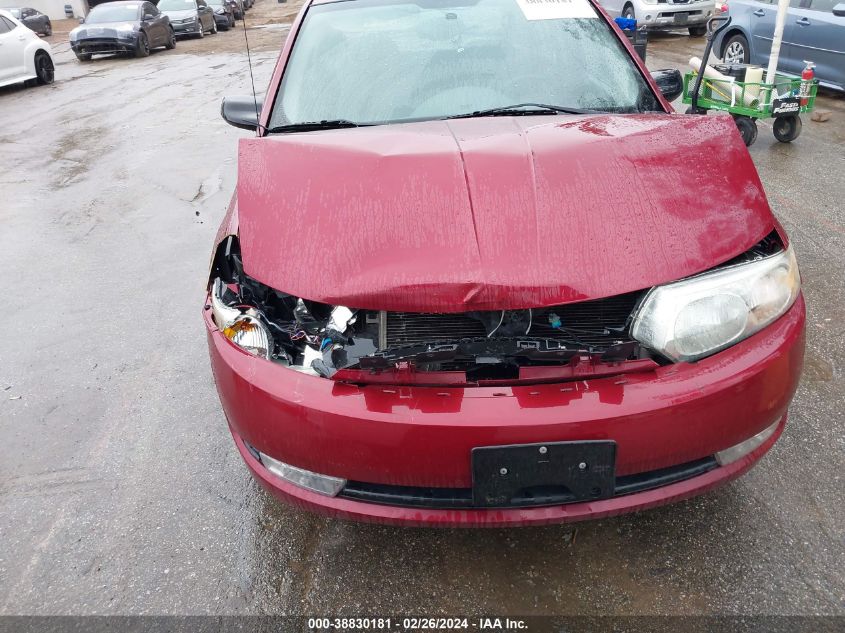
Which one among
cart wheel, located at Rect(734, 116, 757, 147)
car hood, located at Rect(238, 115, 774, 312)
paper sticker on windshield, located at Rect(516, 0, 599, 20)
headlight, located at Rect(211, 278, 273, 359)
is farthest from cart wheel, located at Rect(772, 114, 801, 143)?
headlight, located at Rect(211, 278, 273, 359)

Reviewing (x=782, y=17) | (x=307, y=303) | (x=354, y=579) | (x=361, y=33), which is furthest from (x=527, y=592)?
(x=782, y=17)

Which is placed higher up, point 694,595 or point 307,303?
point 307,303

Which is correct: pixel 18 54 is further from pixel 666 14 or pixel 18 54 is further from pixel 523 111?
pixel 523 111

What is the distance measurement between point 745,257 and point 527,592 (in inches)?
47.9

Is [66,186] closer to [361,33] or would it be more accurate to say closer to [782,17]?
[361,33]

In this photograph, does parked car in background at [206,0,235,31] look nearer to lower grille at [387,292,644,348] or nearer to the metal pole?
the metal pole

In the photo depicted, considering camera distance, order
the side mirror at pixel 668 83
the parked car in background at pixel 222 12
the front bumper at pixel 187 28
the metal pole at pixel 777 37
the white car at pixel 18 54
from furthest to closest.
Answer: the parked car in background at pixel 222 12
the front bumper at pixel 187 28
the white car at pixel 18 54
the metal pole at pixel 777 37
the side mirror at pixel 668 83

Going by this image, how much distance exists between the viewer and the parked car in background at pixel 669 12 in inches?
500

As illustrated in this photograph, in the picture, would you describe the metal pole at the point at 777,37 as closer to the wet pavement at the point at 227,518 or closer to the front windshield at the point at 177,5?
the wet pavement at the point at 227,518

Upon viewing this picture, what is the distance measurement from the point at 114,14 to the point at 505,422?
63.2 feet

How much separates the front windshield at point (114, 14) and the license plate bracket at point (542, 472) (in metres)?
18.7

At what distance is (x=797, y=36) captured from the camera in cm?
782

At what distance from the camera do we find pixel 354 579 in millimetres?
2033

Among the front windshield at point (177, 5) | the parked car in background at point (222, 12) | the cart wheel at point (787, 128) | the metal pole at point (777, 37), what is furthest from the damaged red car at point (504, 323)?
the parked car in background at point (222, 12)
